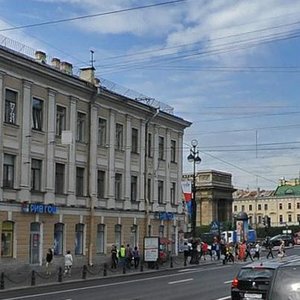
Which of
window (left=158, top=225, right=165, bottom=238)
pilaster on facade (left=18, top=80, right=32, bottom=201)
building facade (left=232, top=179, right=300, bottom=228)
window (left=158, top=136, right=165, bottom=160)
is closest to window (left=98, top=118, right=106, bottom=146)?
pilaster on facade (left=18, top=80, right=32, bottom=201)

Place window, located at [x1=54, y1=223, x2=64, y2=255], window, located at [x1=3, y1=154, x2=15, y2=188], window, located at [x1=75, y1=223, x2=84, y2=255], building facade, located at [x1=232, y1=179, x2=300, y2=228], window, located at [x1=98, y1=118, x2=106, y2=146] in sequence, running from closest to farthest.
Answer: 1. window, located at [x1=3, y1=154, x2=15, y2=188]
2. window, located at [x1=54, y1=223, x2=64, y2=255]
3. window, located at [x1=75, y1=223, x2=84, y2=255]
4. window, located at [x1=98, y1=118, x2=106, y2=146]
5. building facade, located at [x1=232, y1=179, x2=300, y2=228]

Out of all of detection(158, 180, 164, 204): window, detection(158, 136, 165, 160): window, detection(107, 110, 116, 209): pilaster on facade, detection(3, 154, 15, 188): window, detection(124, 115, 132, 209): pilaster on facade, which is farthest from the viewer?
detection(158, 180, 164, 204): window

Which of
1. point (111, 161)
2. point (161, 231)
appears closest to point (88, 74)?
point (111, 161)

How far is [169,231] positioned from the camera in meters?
54.8

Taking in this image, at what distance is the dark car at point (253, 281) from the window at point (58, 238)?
2306cm

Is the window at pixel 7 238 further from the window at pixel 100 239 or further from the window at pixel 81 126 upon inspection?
the window at pixel 100 239

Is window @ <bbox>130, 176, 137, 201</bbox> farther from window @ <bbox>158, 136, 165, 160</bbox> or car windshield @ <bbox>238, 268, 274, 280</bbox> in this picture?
car windshield @ <bbox>238, 268, 274, 280</bbox>

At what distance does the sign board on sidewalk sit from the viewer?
43969 mm

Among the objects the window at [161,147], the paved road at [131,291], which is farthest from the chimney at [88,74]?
the paved road at [131,291]

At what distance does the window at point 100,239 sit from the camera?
44375mm

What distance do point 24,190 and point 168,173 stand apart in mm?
19541

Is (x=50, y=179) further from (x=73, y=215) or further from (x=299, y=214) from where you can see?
(x=299, y=214)

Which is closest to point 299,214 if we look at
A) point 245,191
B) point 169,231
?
point 245,191

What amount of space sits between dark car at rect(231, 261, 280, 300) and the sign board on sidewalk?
2600cm
